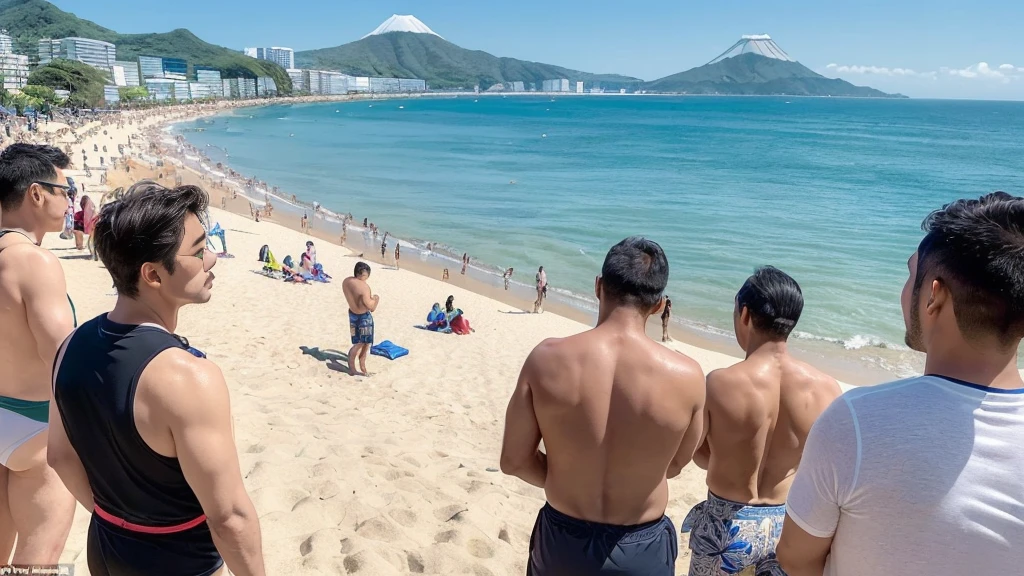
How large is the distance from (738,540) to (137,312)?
227 centimetres

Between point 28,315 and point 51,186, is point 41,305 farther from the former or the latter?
point 51,186

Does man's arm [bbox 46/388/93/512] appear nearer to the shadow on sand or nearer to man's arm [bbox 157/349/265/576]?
man's arm [bbox 157/349/265/576]

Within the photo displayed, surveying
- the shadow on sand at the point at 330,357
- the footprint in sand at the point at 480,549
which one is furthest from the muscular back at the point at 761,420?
the shadow on sand at the point at 330,357

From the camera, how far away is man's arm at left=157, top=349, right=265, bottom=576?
159 centimetres

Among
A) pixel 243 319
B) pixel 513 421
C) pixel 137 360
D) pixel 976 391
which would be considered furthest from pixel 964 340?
pixel 243 319

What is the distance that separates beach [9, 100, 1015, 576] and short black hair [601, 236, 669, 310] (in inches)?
77.5

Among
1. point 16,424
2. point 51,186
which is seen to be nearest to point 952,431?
point 16,424

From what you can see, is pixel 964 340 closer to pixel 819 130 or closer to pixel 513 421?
pixel 513 421

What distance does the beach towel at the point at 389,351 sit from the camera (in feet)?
27.9

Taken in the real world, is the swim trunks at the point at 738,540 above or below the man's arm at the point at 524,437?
below

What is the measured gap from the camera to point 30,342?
2338 millimetres

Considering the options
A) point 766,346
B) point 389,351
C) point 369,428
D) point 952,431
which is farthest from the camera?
point 389,351

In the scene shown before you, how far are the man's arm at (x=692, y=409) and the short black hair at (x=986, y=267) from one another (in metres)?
0.89

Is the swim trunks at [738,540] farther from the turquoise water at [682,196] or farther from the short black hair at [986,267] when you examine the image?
the turquoise water at [682,196]
